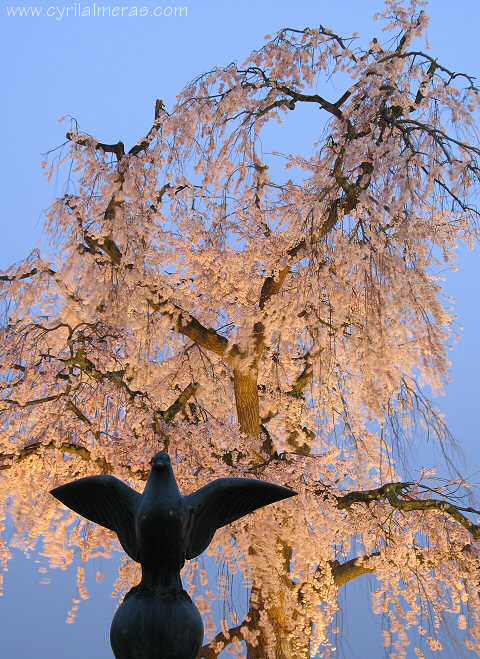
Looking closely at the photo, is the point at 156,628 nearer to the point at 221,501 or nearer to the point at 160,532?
the point at 160,532

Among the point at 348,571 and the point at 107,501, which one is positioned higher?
the point at 348,571

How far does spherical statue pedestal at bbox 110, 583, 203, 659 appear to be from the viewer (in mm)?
3082

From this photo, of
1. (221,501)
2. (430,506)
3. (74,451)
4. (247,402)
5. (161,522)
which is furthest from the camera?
(247,402)

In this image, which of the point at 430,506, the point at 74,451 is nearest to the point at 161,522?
the point at 74,451

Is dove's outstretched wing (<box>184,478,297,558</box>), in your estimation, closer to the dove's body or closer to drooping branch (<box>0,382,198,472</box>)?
the dove's body

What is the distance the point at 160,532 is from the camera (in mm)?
3250

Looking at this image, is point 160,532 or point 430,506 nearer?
point 160,532

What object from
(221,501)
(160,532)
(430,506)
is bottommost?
(160,532)

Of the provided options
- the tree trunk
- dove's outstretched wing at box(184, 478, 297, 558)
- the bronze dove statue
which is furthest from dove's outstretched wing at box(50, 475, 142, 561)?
the tree trunk

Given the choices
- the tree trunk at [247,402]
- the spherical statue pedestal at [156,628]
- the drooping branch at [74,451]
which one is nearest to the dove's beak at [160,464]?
the spherical statue pedestal at [156,628]

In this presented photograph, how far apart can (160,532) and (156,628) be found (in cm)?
43

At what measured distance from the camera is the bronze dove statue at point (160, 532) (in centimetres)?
312

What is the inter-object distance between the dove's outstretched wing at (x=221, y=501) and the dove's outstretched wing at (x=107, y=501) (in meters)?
0.31

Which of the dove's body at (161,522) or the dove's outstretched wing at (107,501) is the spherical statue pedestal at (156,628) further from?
the dove's outstretched wing at (107,501)
